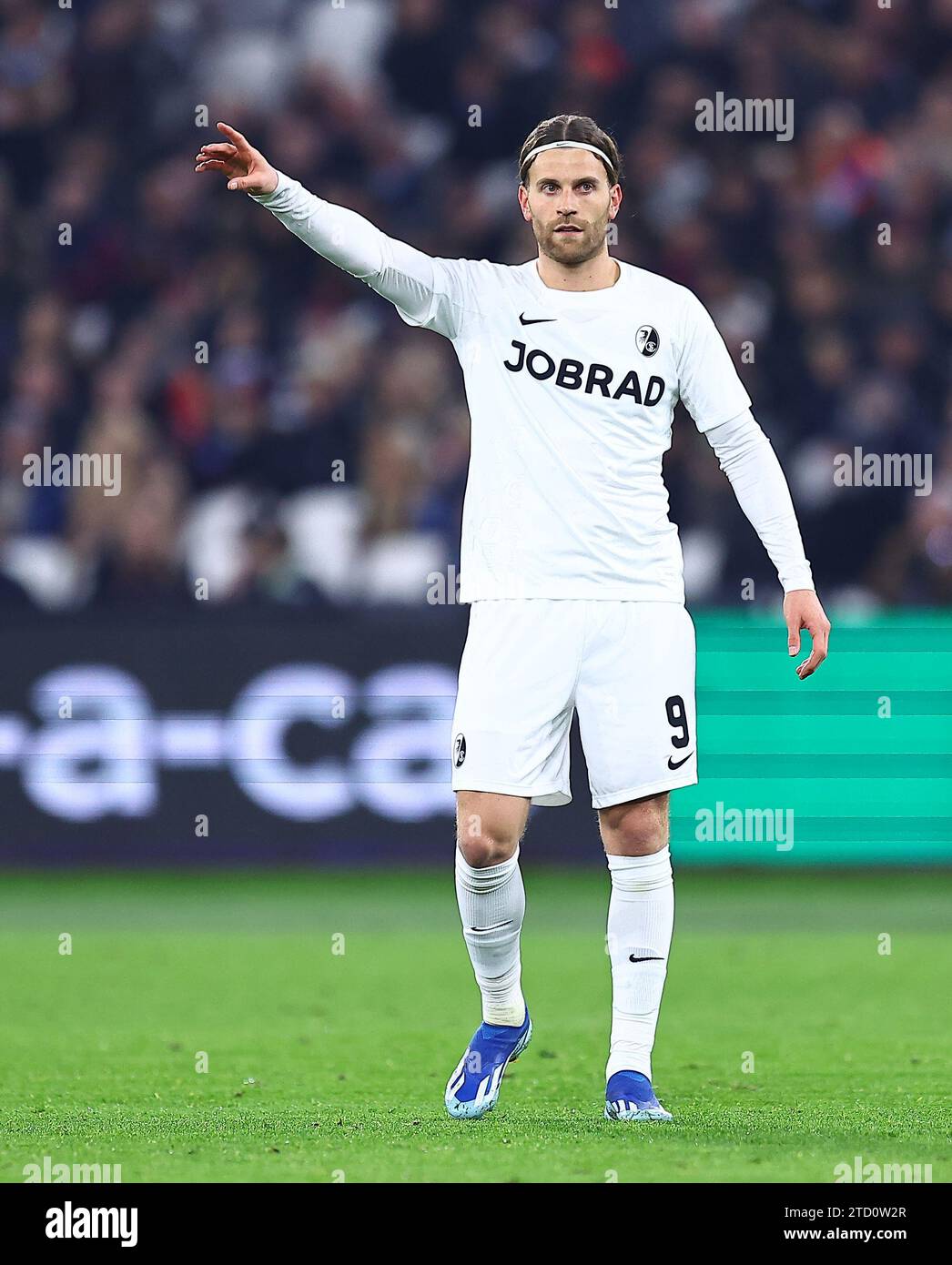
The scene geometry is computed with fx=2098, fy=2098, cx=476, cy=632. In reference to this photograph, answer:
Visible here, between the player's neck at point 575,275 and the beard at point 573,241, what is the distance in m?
0.02

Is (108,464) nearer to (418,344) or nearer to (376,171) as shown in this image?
(418,344)

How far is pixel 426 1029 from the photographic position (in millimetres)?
6148

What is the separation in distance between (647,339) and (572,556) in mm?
527

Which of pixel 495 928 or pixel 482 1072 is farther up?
pixel 495 928

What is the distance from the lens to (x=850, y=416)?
11188 mm

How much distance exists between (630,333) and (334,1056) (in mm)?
2168

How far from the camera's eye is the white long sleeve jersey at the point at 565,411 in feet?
15.5

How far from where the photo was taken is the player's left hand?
4.68m
